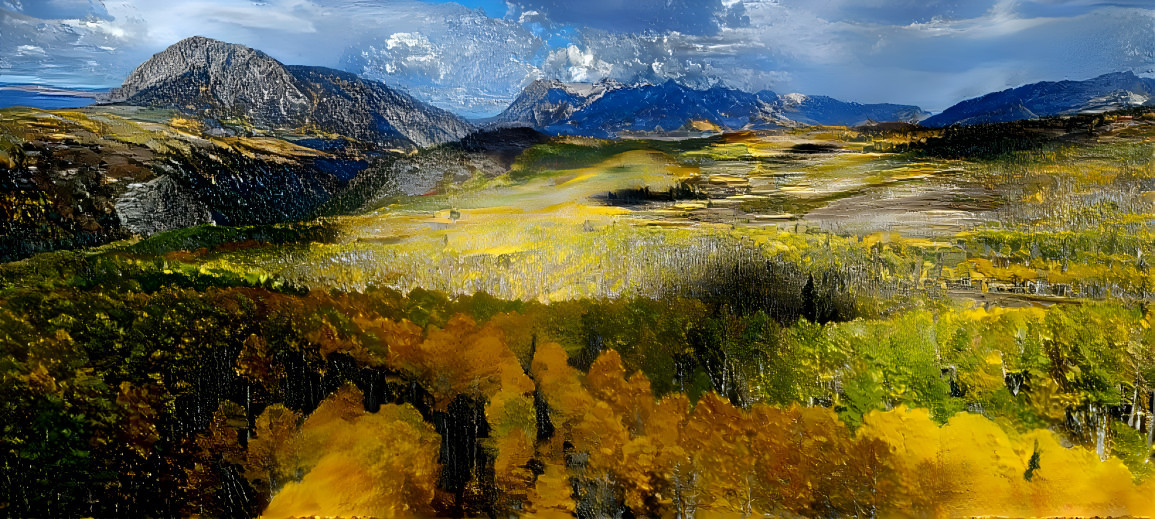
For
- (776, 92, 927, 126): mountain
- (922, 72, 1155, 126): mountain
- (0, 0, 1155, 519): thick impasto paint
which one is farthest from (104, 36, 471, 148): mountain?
(922, 72, 1155, 126): mountain

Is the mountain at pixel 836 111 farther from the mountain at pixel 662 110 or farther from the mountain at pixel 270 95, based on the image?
the mountain at pixel 270 95

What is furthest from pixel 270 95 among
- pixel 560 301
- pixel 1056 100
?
pixel 1056 100

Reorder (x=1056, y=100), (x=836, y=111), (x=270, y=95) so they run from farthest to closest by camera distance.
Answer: (x=836, y=111)
(x=1056, y=100)
(x=270, y=95)

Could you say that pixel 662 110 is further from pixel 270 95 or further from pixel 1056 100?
pixel 270 95

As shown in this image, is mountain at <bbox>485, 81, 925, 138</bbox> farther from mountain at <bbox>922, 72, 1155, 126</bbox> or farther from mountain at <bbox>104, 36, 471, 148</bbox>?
mountain at <bbox>104, 36, 471, 148</bbox>

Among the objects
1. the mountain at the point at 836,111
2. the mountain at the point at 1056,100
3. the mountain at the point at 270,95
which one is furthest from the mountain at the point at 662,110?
the mountain at the point at 270,95

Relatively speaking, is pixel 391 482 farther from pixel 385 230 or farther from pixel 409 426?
pixel 385 230
